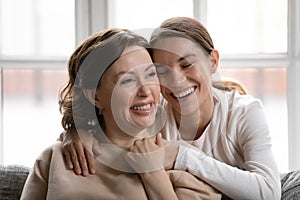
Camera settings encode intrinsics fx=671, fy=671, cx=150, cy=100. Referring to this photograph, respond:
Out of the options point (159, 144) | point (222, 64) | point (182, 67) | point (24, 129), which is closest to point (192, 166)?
point (159, 144)

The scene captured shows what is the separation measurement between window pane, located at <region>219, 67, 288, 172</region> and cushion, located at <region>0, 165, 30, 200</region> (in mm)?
1050

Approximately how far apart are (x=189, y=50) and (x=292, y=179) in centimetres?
58

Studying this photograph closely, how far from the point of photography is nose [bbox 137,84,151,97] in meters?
2.09

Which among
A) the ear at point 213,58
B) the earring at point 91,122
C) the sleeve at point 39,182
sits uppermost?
the ear at point 213,58

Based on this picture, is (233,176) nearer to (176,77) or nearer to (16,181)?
(176,77)

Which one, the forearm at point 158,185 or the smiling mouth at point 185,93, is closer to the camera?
the forearm at point 158,185

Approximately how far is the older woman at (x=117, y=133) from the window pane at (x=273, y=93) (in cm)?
95

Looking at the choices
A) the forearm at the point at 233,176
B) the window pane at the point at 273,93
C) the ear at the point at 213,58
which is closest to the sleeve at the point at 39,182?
the forearm at the point at 233,176

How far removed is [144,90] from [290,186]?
2.01ft

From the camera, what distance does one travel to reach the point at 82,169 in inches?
84.8

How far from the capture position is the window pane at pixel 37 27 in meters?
3.09

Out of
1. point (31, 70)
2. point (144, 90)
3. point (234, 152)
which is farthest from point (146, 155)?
point (31, 70)

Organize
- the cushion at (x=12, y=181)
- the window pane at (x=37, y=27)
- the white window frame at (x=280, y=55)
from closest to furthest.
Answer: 1. the cushion at (x=12, y=181)
2. the white window frame at (x=280, y=55)
3. the window pane at (x=37, y=27)

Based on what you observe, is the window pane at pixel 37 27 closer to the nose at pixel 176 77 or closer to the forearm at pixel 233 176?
the nose at pixel 176 77
